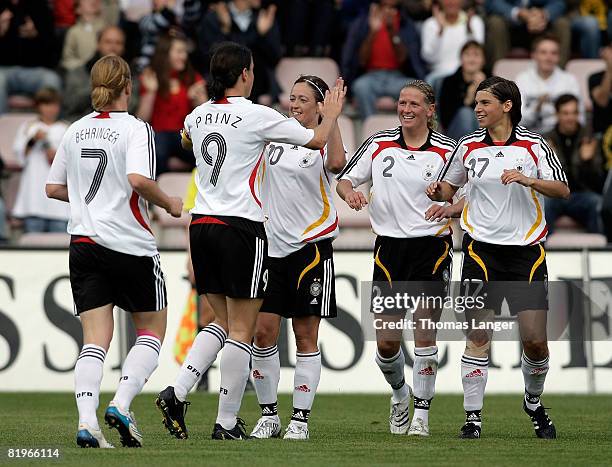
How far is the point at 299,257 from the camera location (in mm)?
9414

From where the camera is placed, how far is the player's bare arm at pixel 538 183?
890cm

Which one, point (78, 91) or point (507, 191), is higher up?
point (78, 91)

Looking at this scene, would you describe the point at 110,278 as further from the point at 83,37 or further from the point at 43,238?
the point at 83,37

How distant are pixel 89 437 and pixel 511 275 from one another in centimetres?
313

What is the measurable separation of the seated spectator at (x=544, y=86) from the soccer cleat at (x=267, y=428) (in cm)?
835

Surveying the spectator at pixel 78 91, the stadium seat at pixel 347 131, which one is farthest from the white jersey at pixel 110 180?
the spectator at pixel 78 91

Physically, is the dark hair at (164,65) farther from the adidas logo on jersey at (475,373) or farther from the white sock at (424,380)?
the adidas logo on jersey at (475,373)

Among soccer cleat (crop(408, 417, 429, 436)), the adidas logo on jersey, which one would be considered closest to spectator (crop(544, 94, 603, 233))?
soccer cleat (crop(408, 417, 429, 436))

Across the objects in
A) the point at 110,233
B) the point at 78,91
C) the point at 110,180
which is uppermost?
the point at 78,91

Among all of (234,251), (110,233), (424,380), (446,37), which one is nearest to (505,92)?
(424,380)

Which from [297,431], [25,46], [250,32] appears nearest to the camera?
[297,431]

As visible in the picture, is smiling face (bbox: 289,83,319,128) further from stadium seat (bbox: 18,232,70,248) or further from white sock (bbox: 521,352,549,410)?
stadium seat (bbox: 18,232,70,248)

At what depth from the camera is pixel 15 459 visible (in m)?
7.84

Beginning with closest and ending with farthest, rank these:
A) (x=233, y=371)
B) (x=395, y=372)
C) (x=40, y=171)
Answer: (x=233, y=371) → (x=395, y=372) → (x=40, y=171)
